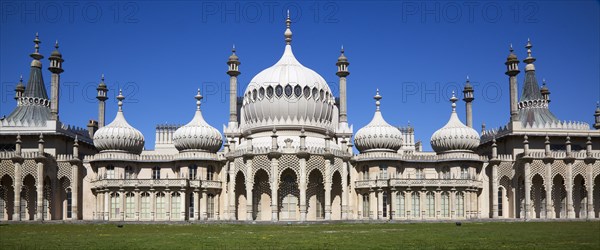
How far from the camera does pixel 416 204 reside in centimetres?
7688

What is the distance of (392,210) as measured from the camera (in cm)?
7600

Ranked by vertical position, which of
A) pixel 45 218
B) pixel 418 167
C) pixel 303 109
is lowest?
pixel 45 218

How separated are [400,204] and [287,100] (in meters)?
15.8

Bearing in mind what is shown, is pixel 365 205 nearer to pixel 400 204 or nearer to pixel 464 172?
pixel 400 204

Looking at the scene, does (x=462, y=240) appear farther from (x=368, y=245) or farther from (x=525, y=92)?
(x=525, y=92)

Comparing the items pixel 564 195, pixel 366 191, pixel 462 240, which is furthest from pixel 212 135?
pixel 462 240

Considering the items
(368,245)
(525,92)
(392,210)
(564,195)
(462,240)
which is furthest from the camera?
(525,92)

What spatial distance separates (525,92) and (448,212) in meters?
23.1

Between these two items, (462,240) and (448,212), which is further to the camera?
(448,212)

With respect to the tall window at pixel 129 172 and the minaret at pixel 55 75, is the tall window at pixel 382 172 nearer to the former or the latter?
the tall window at pixel 129 172

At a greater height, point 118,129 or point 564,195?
point 118,129

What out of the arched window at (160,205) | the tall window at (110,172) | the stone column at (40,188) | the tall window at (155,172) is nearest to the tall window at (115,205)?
the tall window at (110,172)

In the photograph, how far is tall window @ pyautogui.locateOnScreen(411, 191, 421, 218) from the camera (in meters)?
76.6

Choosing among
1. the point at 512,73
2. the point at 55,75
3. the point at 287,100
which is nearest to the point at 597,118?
the point at 512,73
